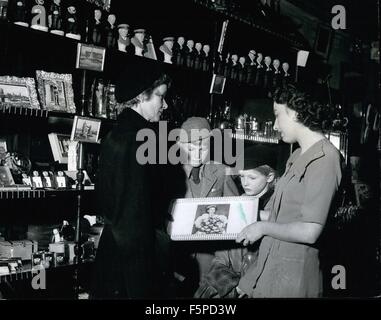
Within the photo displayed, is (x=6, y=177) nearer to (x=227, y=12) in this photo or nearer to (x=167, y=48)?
(x=167, y=48)

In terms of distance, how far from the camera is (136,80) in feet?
6.33

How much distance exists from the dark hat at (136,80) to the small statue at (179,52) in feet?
4.36

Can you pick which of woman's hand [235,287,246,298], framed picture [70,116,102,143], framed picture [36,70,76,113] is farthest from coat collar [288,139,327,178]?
framed picture [36,70,76,113]

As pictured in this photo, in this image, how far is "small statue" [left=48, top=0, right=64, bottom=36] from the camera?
8.45ft

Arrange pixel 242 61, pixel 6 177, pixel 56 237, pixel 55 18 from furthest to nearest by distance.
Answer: pixel 242 61 < pixel 56 237 < pixel 55 18 < pixel 6 177

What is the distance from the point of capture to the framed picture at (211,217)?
220 cm

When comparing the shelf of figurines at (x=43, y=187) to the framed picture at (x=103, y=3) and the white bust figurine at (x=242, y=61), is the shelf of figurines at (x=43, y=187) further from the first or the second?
the white bust figurine at (x=242, y=61)

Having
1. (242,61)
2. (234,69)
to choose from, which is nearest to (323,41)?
(242,61)

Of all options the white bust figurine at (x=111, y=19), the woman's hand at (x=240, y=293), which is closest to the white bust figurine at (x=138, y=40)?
the white bust figurine at (x=111, y=19)

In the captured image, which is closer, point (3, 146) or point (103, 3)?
point (3, 146)

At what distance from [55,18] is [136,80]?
39.4 inches

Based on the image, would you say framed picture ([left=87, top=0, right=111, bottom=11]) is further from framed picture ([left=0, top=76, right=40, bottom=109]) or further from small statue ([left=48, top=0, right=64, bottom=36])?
framed picture ([left=0, top=76, right=40, bottom=109])
